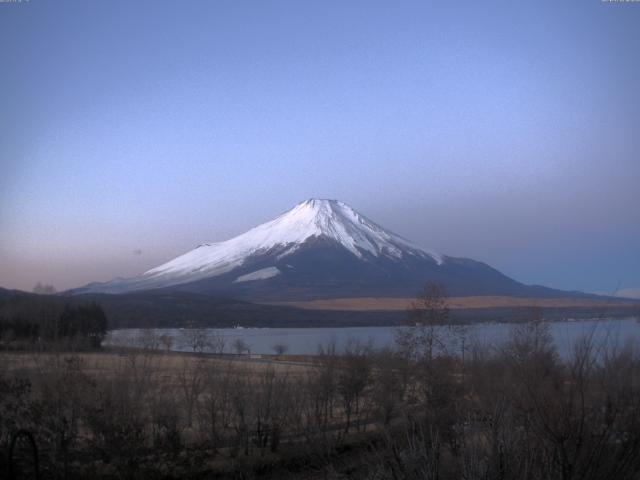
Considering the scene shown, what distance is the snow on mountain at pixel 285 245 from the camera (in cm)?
14162

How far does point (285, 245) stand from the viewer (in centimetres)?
15525

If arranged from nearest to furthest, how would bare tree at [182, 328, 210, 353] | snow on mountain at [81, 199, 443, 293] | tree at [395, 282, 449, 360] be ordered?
tree at [395, 282, 449, 360], bare tree at [182, 328, 210, 353], snow on mountain at [81, 199, 443, 293]

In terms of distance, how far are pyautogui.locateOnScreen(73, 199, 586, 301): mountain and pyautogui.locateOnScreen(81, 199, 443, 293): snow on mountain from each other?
201mm

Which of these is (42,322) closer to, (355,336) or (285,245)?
(355,336)

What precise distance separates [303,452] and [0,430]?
682 centimetres

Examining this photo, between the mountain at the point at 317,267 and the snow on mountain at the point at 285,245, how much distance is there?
20 cm

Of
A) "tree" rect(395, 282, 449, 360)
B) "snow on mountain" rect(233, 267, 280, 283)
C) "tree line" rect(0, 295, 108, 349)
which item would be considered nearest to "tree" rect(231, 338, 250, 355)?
"tree line" rect(0, 295, 108, 349)

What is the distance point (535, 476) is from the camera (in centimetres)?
614

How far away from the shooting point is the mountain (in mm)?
117438

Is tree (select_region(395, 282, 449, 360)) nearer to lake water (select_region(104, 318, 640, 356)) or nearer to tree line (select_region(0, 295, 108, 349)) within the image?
lake water (select_region(104, 318, 640, 356))

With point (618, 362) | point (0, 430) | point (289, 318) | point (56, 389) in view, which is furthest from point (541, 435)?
point (289, 318)

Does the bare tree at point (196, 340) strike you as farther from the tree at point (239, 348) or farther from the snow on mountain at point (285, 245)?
the snow on mountain at point (285, 245)

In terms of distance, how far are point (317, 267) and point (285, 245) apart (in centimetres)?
1933

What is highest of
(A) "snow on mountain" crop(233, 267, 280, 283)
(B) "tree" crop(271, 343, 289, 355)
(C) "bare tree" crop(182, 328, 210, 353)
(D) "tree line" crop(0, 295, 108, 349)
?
(A) "snow on mountain" crop(233, 267, 280, 283)
